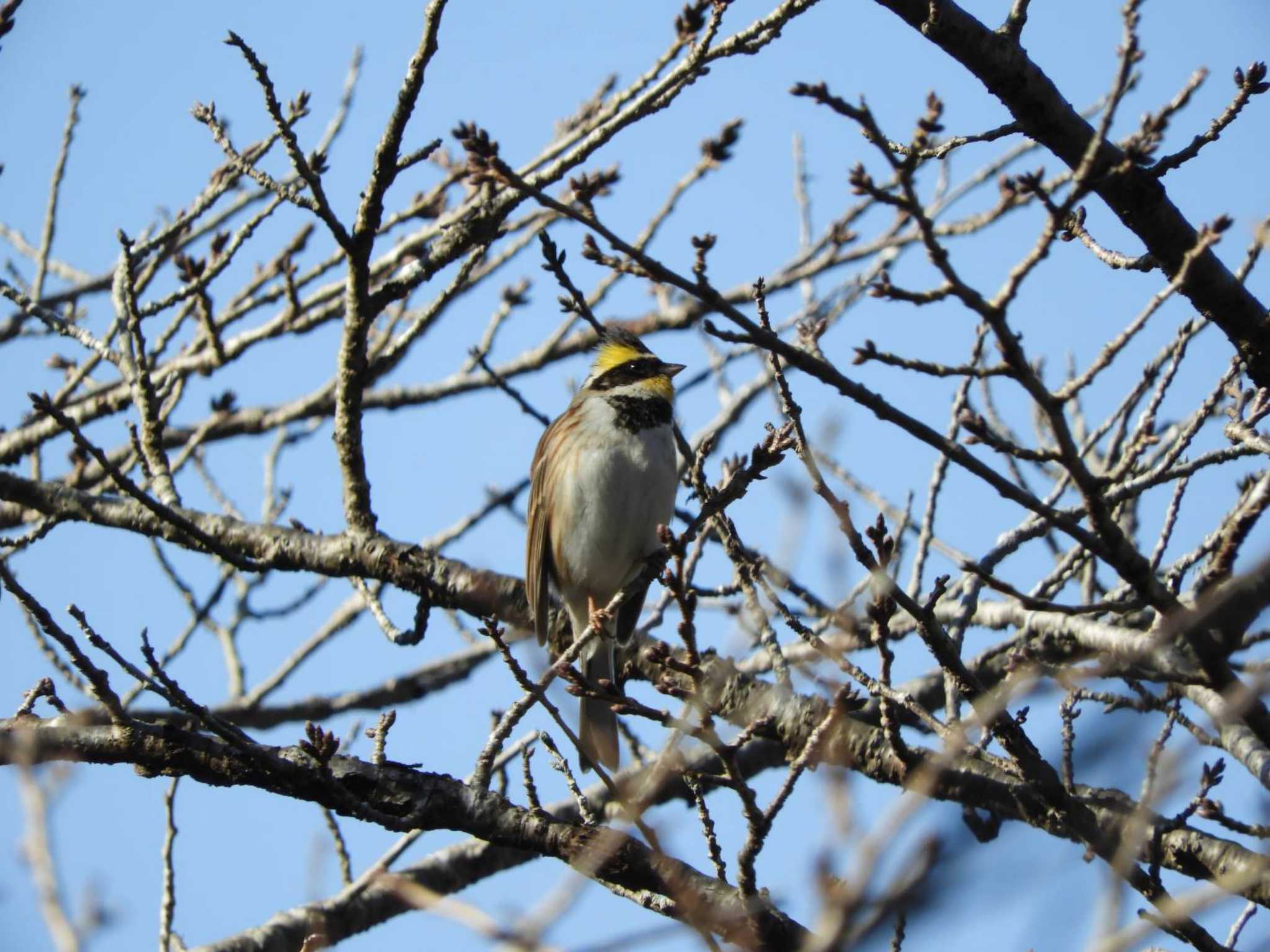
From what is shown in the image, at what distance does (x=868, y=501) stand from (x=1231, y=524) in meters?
3.80

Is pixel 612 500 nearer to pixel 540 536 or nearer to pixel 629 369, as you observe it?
pixel 540 536

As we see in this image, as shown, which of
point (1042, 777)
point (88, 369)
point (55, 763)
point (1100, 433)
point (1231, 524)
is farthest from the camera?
point (88, 369)

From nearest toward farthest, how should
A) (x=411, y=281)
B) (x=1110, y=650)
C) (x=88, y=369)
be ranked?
(x=1110, y=650) → (x=411, y=281) → (x=88, y=369)

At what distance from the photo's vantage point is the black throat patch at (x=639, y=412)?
267 inches

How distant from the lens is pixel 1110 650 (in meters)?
4.27

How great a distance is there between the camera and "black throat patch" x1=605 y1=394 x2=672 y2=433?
679 centimetres

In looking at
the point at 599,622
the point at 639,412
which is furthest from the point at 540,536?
the point at 599,622

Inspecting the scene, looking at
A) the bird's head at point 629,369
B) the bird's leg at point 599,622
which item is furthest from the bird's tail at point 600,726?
the bird's leg at point 599,622

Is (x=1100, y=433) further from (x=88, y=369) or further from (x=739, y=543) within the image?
(x=88, y=369)

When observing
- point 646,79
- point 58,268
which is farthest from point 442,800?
point 58,268

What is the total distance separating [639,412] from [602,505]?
539 millimetres

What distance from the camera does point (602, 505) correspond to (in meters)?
6.66

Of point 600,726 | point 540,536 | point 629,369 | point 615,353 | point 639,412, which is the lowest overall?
point 600,726

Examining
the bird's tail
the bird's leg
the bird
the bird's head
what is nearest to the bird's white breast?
the bird
